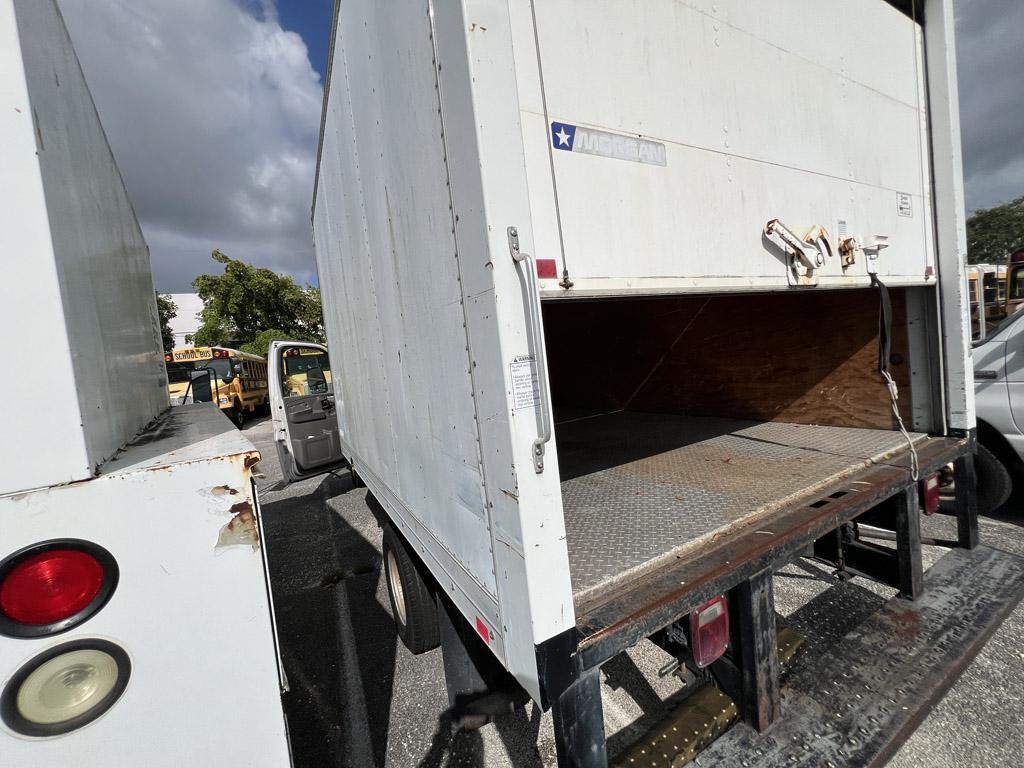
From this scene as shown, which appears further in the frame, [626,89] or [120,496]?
[626,89]

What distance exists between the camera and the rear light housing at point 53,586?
2.78 feet

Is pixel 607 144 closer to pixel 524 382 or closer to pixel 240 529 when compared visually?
pixel 524 382

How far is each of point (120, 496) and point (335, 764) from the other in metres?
1.96

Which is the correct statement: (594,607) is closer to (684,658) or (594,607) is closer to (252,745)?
(684,658)

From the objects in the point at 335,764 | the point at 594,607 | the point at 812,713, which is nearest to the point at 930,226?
the point at 812,713

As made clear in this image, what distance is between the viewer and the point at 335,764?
2139mm

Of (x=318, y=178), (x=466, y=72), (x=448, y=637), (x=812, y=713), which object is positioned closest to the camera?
(x=466, y=72)

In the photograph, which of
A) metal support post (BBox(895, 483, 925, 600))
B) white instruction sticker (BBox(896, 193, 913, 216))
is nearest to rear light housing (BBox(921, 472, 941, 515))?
metal support post (BBox(895, 483, 925, 600))

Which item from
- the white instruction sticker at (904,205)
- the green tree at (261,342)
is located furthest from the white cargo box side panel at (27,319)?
the green tree at (261,342)

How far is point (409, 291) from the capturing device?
5.59 ft

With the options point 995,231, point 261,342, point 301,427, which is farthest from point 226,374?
point 995,231

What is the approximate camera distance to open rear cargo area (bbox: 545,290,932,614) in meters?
1.89

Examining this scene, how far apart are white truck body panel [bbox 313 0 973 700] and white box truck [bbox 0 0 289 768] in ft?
1.99

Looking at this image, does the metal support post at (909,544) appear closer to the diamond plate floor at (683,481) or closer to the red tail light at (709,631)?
the diamond plate floor at (683,481)
